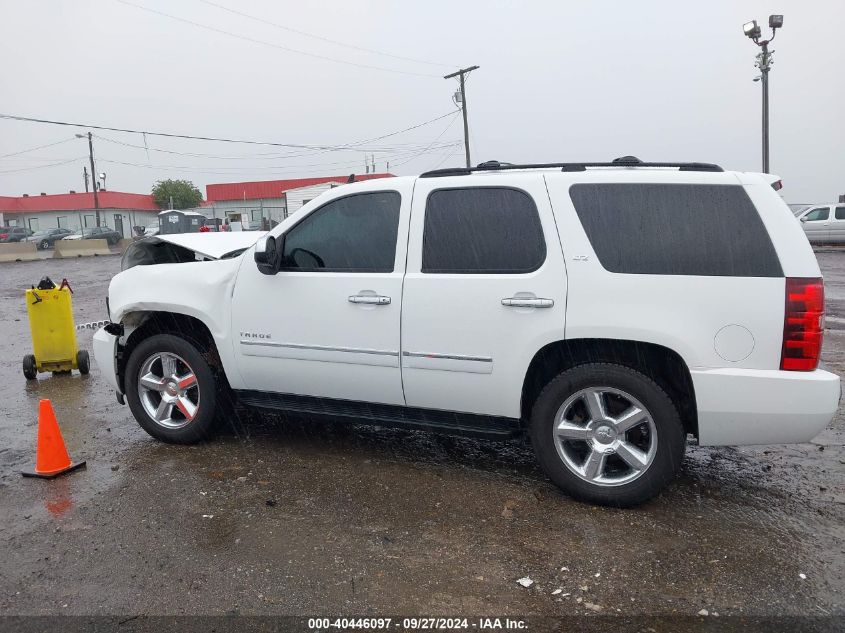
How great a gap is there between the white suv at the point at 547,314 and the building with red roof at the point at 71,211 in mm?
67247

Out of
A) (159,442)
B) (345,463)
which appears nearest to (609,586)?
(345,463)

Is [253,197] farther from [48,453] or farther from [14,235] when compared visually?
[48,453]

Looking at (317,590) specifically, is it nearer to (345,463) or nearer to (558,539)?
(558,539)

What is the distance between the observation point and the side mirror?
176 inches

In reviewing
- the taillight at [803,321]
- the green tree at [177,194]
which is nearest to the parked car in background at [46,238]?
the green tree at [177,194]

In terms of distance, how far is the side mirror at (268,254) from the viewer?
4473 mm

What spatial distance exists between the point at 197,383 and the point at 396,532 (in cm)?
209

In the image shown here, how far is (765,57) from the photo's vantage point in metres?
19.7

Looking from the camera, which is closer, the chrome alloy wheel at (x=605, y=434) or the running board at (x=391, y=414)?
the chrome alloy wheel at (x=605, y=434)

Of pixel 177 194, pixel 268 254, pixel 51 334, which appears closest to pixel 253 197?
pixel 177 194

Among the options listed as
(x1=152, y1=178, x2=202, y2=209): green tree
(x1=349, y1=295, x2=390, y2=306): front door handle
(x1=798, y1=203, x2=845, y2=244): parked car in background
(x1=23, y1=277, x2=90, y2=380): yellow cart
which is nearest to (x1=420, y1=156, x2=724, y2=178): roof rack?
(x1=349, y1=295, x2=390, y2=306): front door handle

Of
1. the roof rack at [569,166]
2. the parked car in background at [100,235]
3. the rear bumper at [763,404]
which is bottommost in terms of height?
the rear bumper at [763,404]

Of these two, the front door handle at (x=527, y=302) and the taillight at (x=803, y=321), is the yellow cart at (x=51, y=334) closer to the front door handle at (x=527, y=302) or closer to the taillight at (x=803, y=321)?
the front door handle at (x=527, y=302)

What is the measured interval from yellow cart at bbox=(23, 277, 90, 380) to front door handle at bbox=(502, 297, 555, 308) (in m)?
5.60
